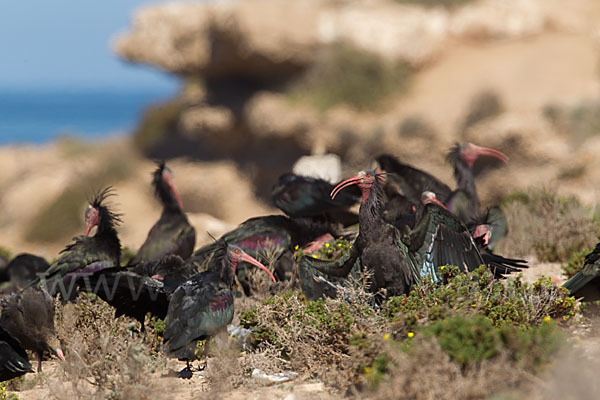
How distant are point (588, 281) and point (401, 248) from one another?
1.42 metres

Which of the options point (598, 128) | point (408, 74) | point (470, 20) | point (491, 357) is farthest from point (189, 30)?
point (491, 357)

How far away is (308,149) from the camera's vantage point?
82.2ft

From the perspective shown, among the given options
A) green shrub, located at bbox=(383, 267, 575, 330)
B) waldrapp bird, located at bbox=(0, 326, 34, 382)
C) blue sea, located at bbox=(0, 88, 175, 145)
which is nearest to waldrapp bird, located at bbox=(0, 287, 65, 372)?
waldrapp bird, located at bbox=(0, 326, 34, 382)

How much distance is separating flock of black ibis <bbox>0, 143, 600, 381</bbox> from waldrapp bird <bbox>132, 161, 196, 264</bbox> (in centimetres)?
2

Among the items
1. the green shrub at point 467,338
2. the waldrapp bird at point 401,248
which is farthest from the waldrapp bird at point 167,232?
the green shrub at point 467,338

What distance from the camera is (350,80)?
25703 millimetres

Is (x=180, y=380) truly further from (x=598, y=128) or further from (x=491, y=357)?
(x=598, y=128)

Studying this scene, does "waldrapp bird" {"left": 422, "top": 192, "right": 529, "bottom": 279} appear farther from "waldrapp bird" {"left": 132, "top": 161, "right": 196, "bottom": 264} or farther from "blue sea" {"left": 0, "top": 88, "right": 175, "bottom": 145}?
"blue sea" {"left": 0, "top": 88, "right": 175, "bottom": 145}

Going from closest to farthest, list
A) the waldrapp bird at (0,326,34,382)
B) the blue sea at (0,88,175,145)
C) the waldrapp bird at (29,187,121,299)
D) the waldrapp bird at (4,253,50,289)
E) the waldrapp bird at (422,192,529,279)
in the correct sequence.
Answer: the waldrapp bird at (0,326,34,382)
the waldrapp bird at (422,192,529,279)
the waldrapp bird at (29,187,121,299)
the waldrapp bird at (4,253,50,289)
the blue sea at (0,88,175,145)

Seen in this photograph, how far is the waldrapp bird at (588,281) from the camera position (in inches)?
235

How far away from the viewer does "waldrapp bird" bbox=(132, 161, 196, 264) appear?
848cm

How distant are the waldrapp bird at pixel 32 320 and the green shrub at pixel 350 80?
778 inches

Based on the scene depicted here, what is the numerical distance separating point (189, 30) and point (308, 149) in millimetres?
6450

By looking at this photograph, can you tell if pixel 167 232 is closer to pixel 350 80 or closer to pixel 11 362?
pixel 11 362
